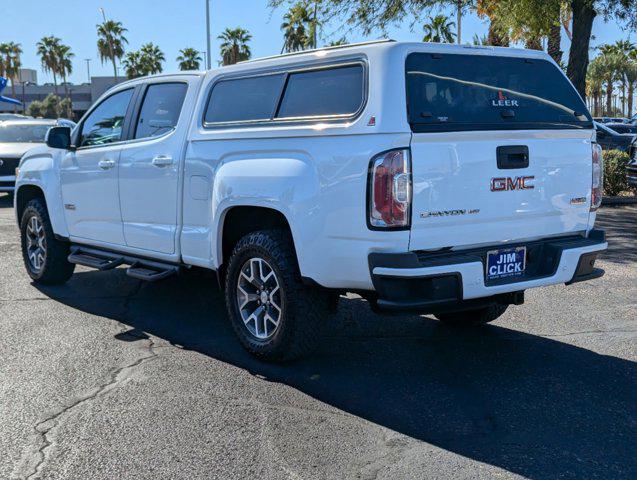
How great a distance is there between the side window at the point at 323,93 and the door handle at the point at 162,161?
1165 millimetres

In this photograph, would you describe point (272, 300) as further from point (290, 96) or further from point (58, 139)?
point (58, 139)

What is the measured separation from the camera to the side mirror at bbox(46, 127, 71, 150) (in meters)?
7.13

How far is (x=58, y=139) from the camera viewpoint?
7133 mm

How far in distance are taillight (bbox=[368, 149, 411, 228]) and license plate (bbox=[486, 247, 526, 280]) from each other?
0.68 meters

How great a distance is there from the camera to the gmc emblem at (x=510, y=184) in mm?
4723

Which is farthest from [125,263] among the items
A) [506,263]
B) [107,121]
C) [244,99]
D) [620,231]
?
[620,231]

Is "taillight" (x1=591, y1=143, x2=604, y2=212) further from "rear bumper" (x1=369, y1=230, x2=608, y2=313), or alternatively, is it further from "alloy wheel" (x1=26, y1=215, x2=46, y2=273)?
"alloy wheel" (x1=26, y1=215, x2=46, y2=273)

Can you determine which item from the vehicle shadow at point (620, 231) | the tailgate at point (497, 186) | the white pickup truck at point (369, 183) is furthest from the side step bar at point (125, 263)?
the vehicle shadow at point (620, 231)

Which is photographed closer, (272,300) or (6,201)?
(272,300)

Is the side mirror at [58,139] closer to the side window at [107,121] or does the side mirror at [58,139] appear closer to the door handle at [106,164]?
the side window at [107,121]

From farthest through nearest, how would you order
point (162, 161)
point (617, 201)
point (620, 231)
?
point (617, 201) < point (620, 231) < point (162, 161)

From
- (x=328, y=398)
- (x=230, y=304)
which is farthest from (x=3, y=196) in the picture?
(x=328, y=398)

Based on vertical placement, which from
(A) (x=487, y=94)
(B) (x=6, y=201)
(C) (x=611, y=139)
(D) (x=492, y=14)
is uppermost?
(D) (x=492, y=14)

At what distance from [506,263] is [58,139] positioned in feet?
14.4
